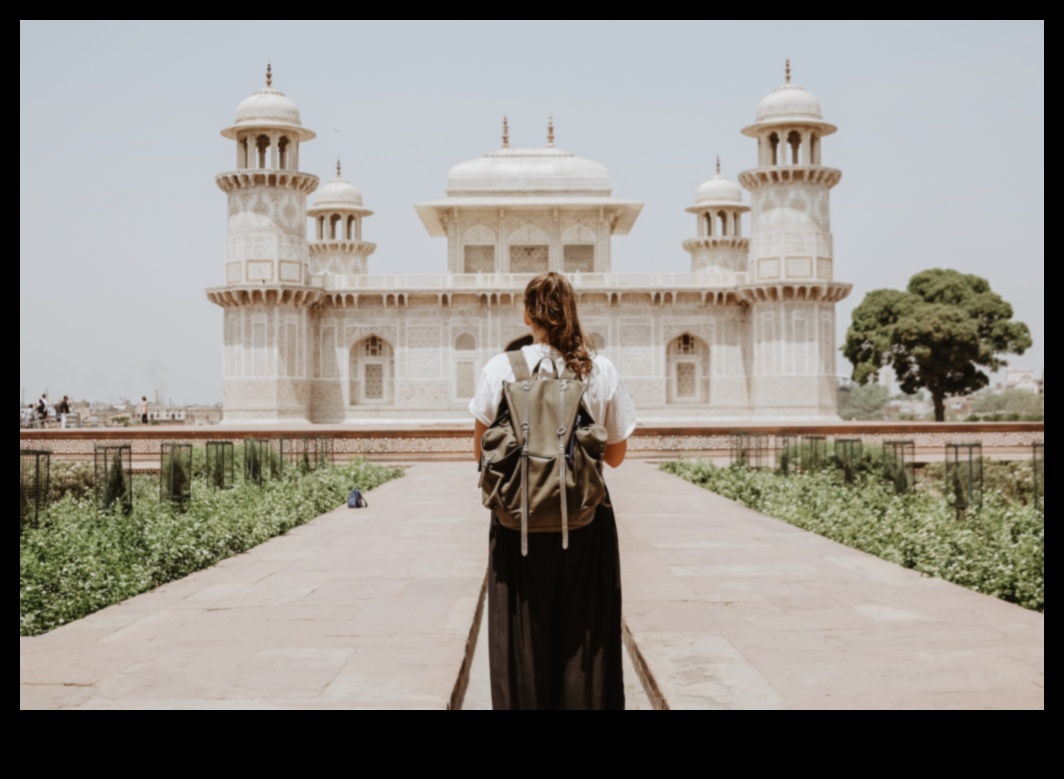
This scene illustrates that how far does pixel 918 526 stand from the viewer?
761 cm

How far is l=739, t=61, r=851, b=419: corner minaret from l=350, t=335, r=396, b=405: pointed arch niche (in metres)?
9.27

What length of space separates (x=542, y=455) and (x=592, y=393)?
226 mm

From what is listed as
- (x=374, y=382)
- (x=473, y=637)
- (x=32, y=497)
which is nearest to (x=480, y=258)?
(x=374, y=382)

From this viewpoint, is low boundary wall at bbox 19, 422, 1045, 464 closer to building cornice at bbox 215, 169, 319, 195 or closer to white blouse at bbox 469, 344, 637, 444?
building cornice at bbox 215, 169, 319, 195

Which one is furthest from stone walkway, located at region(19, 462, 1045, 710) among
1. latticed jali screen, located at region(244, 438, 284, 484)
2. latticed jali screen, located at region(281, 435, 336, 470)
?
latticed jali screen, located at region(281, 435, 336, 470)

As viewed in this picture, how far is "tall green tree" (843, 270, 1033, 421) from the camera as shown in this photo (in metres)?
36.0

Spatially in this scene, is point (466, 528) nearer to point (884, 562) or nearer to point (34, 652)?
point (884, 562)

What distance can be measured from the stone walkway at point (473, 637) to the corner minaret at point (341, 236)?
30.1 m

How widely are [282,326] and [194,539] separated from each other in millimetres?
22135

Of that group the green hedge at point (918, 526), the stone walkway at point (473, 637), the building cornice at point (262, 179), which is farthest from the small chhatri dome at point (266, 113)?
the stone walkway at point (473, 637)

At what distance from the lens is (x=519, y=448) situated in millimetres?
2729

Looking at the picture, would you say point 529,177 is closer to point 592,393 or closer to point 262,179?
point 262,179

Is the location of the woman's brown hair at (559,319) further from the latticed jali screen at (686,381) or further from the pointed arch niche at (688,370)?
the latticed jali screen at (686,381)

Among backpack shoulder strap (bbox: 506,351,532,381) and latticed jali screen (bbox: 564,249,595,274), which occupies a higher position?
latticed jali screen (bbox: 564,249,595,274)
